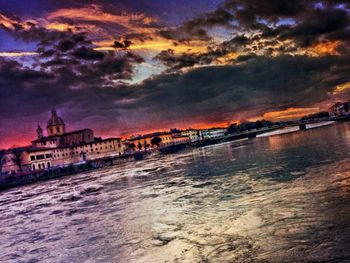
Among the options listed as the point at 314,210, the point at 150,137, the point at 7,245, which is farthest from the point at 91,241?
the point at 150,137

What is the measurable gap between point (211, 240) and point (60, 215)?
14.5 metres

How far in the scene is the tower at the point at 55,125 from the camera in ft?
507

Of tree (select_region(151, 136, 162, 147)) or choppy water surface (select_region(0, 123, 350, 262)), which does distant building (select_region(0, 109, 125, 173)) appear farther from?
choppy water surface (select_region(0, 123, 350, 262))

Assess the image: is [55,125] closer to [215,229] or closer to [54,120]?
[54,120]

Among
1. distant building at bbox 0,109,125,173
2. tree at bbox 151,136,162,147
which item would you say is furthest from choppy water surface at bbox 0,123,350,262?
tree at bbox 151,136,162,147

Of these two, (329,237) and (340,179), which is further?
(340,179)

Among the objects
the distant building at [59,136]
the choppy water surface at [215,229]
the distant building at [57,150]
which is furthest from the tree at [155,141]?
the choppy water surface at [215,229]

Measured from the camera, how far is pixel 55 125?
155125mm

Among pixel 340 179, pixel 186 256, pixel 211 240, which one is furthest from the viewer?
pixel 340 179

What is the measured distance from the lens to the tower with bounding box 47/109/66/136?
15462 cm

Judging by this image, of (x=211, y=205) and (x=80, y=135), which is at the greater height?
(x=80, y=135)

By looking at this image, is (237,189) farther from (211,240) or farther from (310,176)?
(211,240)

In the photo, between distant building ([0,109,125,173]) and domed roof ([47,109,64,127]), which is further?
domed roof ([47,109,64,127])

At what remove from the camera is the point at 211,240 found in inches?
394
